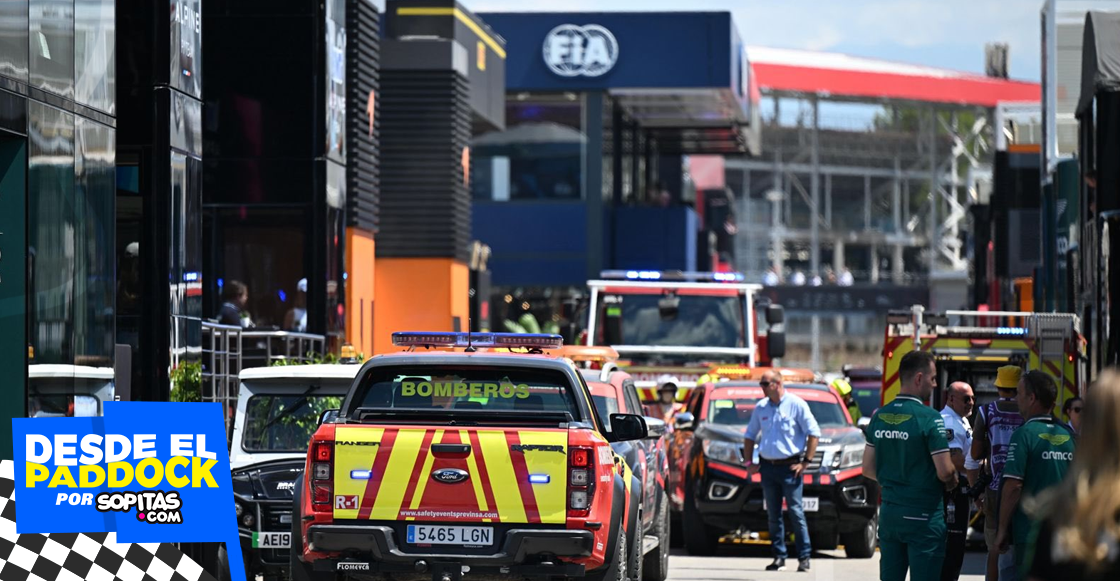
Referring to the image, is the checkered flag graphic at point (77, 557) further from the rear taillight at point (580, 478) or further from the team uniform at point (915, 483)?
the team uniform at point (915, 483)

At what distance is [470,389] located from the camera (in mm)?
10844

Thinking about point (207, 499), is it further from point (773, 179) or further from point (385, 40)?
point (773, 179)

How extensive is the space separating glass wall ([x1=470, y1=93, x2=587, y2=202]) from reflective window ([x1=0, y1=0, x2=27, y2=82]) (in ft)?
107

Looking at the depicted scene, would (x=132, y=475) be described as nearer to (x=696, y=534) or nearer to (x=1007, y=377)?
(x=1007, y=377)

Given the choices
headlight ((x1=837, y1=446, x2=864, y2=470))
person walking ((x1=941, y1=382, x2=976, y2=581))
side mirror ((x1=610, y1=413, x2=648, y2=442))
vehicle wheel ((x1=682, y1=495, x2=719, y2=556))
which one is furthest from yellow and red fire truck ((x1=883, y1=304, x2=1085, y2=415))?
side mirror ((x1=610, y1=413, x2=648, y2=442))

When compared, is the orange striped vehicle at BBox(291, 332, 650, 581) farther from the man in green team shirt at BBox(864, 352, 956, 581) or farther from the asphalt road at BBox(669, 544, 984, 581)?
the asphalt road at BBox(669, 544, 984, 581)

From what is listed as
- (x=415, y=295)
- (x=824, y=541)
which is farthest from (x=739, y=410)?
(x=415, y=295)

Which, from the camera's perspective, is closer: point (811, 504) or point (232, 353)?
point (811, 504)

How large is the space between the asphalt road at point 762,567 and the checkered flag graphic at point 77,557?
6.79m

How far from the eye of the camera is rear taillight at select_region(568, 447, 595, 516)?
32.6 ft

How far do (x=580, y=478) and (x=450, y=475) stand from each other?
0.70m

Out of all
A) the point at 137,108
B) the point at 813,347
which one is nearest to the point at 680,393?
the point at 137,108

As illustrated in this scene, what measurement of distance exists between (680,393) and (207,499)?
1418 centimetres

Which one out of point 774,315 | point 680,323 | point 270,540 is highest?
point 774,315
